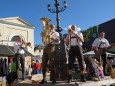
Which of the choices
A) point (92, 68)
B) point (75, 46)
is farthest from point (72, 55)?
point (92, 68)

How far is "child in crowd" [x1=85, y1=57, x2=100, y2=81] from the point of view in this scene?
29.6 ft

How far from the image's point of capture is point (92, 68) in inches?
366

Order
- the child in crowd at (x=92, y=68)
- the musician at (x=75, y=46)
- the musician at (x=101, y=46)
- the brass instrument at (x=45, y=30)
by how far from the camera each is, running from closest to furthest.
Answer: the musician at (x=75, y=46) < the child in crowd at (x=92, y=68) < the brass instrument at (x=45, y=30) < the musician at (x=101, y=46)

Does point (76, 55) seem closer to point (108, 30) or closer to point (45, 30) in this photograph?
point (45, 30)

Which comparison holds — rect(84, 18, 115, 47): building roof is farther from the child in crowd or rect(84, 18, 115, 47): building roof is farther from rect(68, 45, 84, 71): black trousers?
rect(68, 45, 84, 71): black trousers

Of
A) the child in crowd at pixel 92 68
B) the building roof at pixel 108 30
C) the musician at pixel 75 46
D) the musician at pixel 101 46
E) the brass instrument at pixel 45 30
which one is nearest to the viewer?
the musician at pixel 75 46

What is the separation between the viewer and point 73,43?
8.68 meters

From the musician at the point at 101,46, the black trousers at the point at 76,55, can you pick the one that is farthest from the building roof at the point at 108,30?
the black trousers at the point at 76,55

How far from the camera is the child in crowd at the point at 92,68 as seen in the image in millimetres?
9017

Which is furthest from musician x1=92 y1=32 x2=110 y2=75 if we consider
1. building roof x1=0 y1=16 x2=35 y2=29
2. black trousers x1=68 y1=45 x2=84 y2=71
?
building roof x1=0 y1=16 x2=35 y2=29

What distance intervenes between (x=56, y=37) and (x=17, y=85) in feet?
6.16

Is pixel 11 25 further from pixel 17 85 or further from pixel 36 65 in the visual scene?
pixel 17 85

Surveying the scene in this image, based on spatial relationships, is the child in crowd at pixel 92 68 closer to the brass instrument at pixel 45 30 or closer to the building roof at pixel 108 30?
the brass instrument at pixel 45 30

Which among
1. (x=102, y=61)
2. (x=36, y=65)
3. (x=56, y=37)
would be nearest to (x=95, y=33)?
(x=36, y=65)
